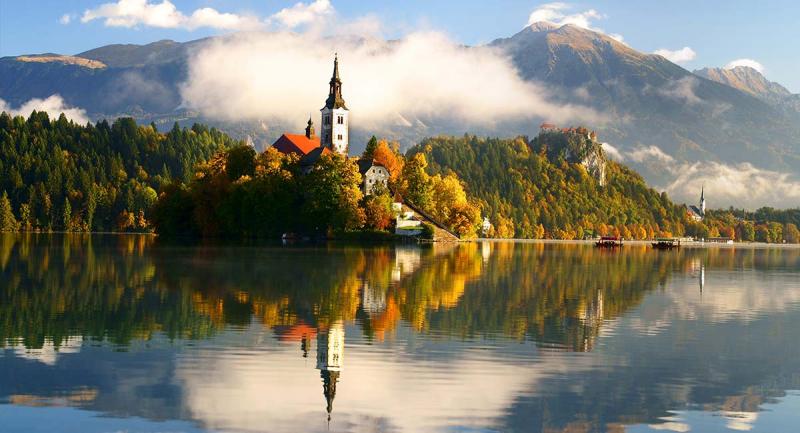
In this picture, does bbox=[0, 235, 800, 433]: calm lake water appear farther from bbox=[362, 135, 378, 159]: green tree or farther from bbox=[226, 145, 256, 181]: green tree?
bbox=[362, 135, 378, 159]: green tree

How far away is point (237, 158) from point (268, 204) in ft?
59.6

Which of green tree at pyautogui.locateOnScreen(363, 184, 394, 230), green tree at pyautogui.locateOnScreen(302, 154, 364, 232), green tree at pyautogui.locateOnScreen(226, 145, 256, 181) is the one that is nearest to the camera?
green tree at pyautogui.locateOnScreen(302, 154, 364, 232)

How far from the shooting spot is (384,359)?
28453mm

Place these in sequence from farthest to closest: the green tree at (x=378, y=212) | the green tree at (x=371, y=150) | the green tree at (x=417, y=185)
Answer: the green tree at (x=371, y=150)
the green tree at (x=417, y=185)
the green tree at (x=378, y=212)

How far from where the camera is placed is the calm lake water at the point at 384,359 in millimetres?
21500

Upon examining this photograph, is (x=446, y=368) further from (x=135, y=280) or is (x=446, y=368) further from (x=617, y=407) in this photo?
(x=135, y=280)

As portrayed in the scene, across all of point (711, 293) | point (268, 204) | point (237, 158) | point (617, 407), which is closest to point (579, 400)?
point (617, 407)

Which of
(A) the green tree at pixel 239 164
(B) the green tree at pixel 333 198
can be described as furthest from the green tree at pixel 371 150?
(B) the green tree at pixel 333 198

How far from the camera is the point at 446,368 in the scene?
1067 inches

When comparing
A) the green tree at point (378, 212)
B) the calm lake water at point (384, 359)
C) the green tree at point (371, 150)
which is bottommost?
the calm lake water at point (384, 359)

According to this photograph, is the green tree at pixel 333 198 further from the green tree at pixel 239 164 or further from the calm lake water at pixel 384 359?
the calm lake water at pixel 384 359

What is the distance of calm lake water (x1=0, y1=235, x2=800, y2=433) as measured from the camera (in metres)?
21.5

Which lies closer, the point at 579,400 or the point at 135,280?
the point at 579,400

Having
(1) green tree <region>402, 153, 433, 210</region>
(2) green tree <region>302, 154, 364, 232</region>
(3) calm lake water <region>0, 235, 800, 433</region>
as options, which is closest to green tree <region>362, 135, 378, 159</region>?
(1) green tree <region>402, 153, 433, 210</region>
